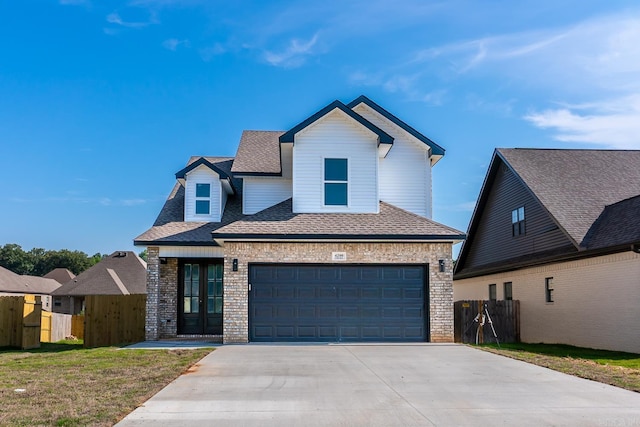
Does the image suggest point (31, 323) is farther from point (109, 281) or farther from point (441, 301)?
point (109, 281)

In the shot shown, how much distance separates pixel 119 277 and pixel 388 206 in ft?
97.8

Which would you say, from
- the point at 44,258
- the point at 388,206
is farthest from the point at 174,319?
the point at 44,258

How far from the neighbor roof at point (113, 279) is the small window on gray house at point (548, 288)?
29149mm

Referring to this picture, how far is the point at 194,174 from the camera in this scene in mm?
21125

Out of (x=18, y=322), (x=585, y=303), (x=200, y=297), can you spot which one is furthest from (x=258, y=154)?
(x=585, y=303)

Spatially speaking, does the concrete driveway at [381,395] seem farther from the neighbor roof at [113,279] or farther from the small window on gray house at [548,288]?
the neighbor roof at [113,279]

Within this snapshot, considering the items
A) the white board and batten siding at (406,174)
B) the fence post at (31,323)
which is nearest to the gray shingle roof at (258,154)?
the white board and batten siding at (406,174)

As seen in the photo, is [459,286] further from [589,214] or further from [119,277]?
[119,277]

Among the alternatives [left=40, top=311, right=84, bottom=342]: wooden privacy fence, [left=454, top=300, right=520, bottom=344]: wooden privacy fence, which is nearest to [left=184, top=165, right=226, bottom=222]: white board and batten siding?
[left=40, top=311, right=84, bottom=342]: wooden privacy fence

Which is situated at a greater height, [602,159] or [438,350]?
[602,159]

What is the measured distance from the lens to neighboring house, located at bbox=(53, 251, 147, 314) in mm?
43625

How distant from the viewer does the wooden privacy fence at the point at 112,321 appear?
62.8ft

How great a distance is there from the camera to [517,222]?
24.9m

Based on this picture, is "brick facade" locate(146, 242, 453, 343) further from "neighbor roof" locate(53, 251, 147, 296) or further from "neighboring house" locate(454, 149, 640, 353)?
"neighbor roof" locate(53, 251, 147, 296)
